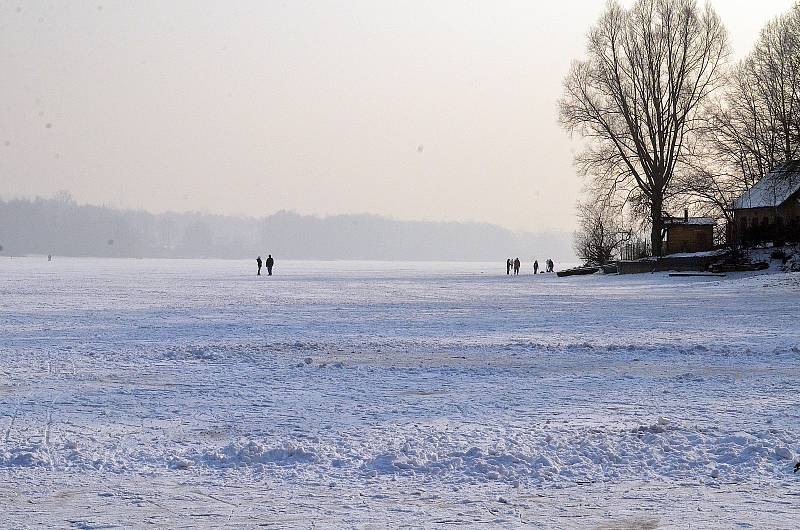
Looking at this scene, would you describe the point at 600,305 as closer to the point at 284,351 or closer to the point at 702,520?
the point at 284,351

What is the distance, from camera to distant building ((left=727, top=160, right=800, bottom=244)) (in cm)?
4597

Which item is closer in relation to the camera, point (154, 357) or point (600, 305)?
point (154, 357)

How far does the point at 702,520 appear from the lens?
5.04m

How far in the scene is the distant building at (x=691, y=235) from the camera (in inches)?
2170

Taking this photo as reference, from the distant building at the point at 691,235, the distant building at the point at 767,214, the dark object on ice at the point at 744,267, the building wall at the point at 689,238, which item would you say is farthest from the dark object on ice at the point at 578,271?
the dark object on ice at the point at 744,267

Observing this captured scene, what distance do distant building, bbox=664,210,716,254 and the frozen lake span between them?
40.3m

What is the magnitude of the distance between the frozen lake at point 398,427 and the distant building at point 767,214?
107ft

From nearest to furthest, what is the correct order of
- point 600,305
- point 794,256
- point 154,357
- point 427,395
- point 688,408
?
1. point 688,408
2. point 427,395
3. point 154,357
4. point 600,305
5. point 794,256

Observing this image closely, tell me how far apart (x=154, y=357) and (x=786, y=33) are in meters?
37.4

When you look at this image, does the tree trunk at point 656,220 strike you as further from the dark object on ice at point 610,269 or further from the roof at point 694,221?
the roof at point 694,221

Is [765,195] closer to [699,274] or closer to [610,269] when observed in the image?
[610,269]

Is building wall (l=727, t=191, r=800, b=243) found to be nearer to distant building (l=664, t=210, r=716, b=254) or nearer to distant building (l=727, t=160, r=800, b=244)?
distant building (l=727, t=160, r=800, b=244)

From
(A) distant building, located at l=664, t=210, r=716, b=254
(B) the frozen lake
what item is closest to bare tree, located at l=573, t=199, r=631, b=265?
(A) distant building, located at l=664, t=210, r=716, b=254

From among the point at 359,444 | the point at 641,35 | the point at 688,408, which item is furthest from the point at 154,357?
the point at 641,35
